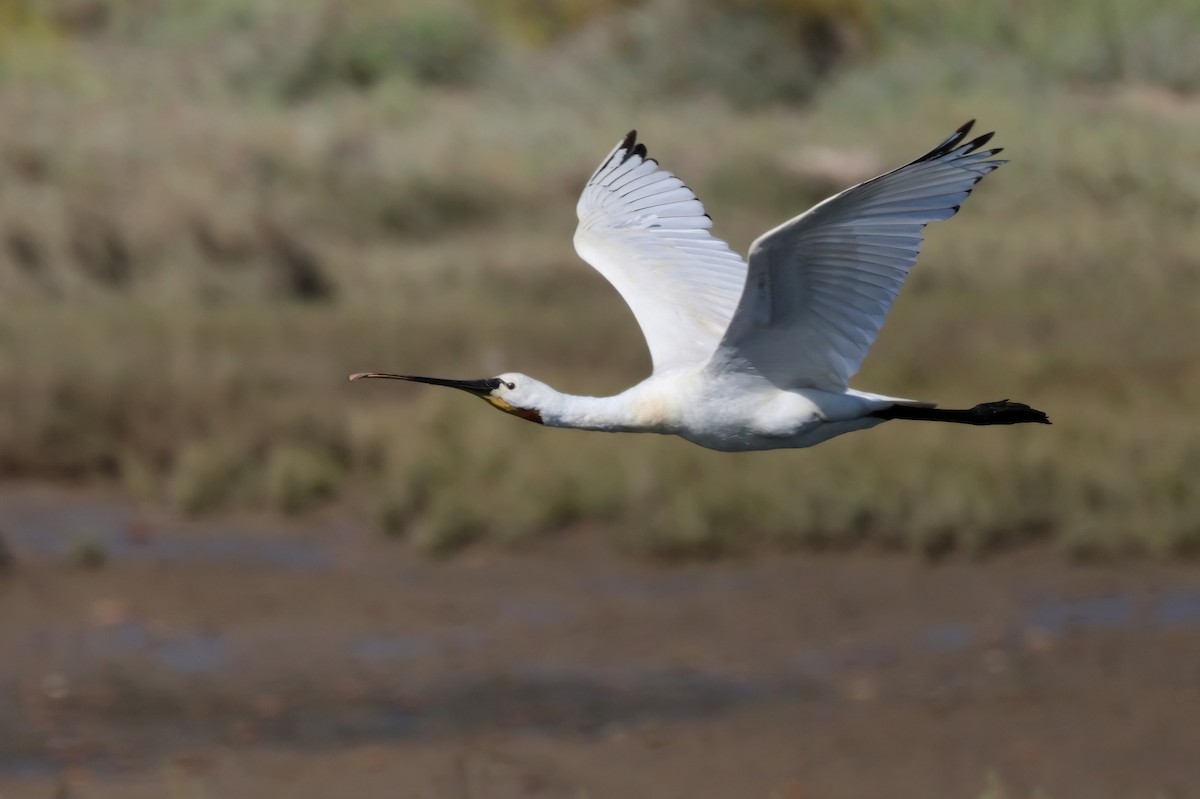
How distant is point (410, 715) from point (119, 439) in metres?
5.60

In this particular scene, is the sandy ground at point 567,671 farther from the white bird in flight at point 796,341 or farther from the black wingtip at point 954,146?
Result: the black wingtip at point 954,146

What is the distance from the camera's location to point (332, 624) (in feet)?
41.8

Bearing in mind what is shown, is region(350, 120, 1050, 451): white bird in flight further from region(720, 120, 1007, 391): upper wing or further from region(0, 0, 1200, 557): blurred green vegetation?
region(0, 0, 1200, 557): blurred green vegetation

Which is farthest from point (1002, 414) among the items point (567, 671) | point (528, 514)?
point (528, 514)

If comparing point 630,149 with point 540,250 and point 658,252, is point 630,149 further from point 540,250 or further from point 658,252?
point 540,250

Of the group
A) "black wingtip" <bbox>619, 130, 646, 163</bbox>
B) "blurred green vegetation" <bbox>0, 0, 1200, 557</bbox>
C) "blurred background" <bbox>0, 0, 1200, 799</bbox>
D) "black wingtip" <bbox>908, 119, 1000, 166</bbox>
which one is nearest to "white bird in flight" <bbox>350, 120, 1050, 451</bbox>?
"black wingtip" <bbox>908, 119, 1000, 166</bbox>

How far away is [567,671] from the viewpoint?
12.0 m

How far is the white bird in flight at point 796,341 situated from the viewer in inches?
241

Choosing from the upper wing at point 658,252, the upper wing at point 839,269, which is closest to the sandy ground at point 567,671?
the upper wing at point 658,252

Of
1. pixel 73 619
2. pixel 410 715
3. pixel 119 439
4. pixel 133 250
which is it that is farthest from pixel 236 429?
pixel 133 250

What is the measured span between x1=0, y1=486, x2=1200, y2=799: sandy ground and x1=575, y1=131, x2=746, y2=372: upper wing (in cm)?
293

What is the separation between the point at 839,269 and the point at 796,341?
14.1 inches

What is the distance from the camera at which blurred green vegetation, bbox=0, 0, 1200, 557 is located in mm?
14289

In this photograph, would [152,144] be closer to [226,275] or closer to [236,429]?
[226,275]
